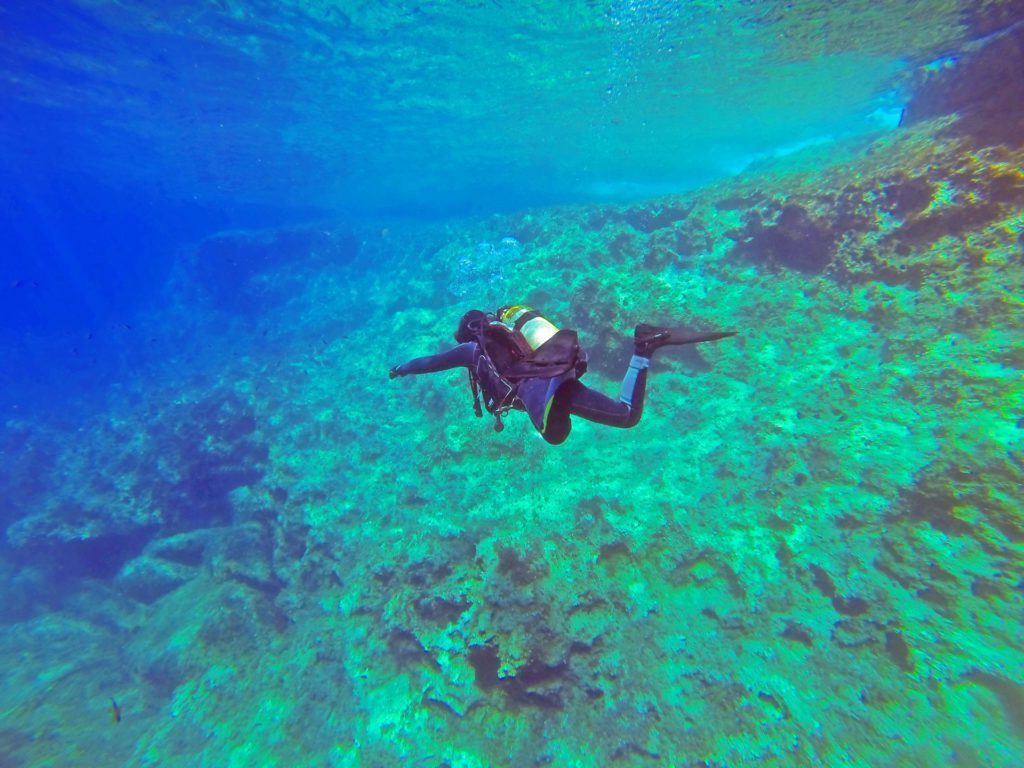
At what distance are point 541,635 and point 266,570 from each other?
6.73m

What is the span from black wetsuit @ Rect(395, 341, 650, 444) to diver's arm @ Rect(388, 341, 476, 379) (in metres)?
0.01

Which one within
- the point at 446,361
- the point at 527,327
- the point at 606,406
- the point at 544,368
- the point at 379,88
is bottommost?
the point at 606,406

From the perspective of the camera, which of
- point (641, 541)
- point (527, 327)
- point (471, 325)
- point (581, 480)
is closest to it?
point (527, 327)

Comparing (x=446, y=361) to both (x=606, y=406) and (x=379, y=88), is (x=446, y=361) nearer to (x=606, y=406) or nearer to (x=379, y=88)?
(x=606, y=406)

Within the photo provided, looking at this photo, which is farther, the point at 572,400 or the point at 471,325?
the point at 471,325

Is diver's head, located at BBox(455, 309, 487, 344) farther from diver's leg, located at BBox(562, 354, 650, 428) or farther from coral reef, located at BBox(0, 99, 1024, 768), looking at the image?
coral reef, located at BBox(0, 99, 1024, 768)

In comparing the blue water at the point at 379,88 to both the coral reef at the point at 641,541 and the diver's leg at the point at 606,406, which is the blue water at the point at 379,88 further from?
the diver's leg at the point at 606,406

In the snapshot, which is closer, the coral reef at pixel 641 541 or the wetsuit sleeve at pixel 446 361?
the wetsuit sleeve at pixel 446 361

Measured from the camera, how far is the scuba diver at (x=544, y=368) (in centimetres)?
338

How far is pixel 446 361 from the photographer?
473cm

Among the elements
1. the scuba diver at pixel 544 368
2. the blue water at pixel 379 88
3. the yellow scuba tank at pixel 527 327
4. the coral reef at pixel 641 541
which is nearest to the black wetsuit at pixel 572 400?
the scuba diver at pixel 544 368

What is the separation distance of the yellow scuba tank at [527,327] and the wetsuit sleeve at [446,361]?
51 centimetres

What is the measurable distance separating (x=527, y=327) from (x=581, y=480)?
14.7ft

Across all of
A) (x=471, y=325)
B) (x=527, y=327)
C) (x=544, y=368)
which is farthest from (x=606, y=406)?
(x=471, y=325)
